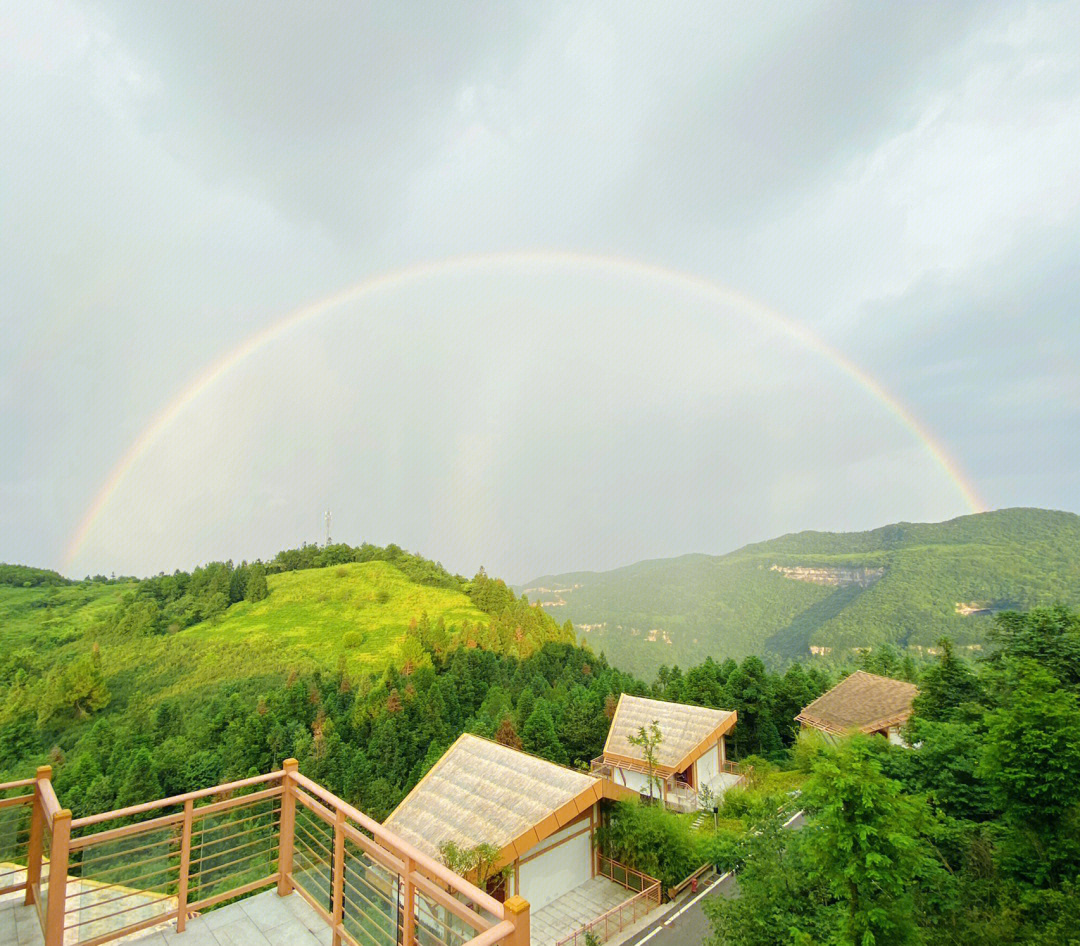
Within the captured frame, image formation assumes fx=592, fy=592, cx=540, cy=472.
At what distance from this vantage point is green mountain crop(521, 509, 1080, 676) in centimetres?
8294

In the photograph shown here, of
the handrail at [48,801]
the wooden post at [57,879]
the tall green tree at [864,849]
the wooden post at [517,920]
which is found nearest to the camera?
the wooden post at [517,920]

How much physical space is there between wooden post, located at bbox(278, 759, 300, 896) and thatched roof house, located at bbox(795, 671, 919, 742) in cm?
2960

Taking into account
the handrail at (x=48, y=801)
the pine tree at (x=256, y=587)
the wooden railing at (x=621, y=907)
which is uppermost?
the pine tree at (x=256, y=587)

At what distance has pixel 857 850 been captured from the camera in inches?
→ 367

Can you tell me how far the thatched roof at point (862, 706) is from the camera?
2891 cm

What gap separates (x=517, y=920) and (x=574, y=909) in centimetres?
1701

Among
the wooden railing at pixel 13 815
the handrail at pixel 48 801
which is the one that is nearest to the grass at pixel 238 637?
the wooden railing at pixel 13 815

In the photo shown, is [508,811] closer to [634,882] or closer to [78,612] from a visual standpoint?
[634,882]

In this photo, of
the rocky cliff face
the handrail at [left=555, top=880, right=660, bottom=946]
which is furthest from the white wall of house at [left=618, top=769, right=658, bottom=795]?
the rocky cliff face

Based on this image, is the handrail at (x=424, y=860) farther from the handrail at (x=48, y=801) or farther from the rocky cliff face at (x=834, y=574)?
the rocky cliff face at (x=834, y=574)

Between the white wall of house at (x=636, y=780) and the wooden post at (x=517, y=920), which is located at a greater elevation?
the wooden post at (x=517, y=920)

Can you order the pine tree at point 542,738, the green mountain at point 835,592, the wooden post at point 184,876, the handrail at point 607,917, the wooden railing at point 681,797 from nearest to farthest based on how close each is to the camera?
the wooden post at point 184,876, the handrail at point 607,917, the wooden railing at point 681,797, the pine tree at point 542,738, the green mountain at point 835,592

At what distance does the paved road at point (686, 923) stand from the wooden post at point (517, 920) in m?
13.4

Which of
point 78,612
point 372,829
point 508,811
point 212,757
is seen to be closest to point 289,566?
point 78,612
